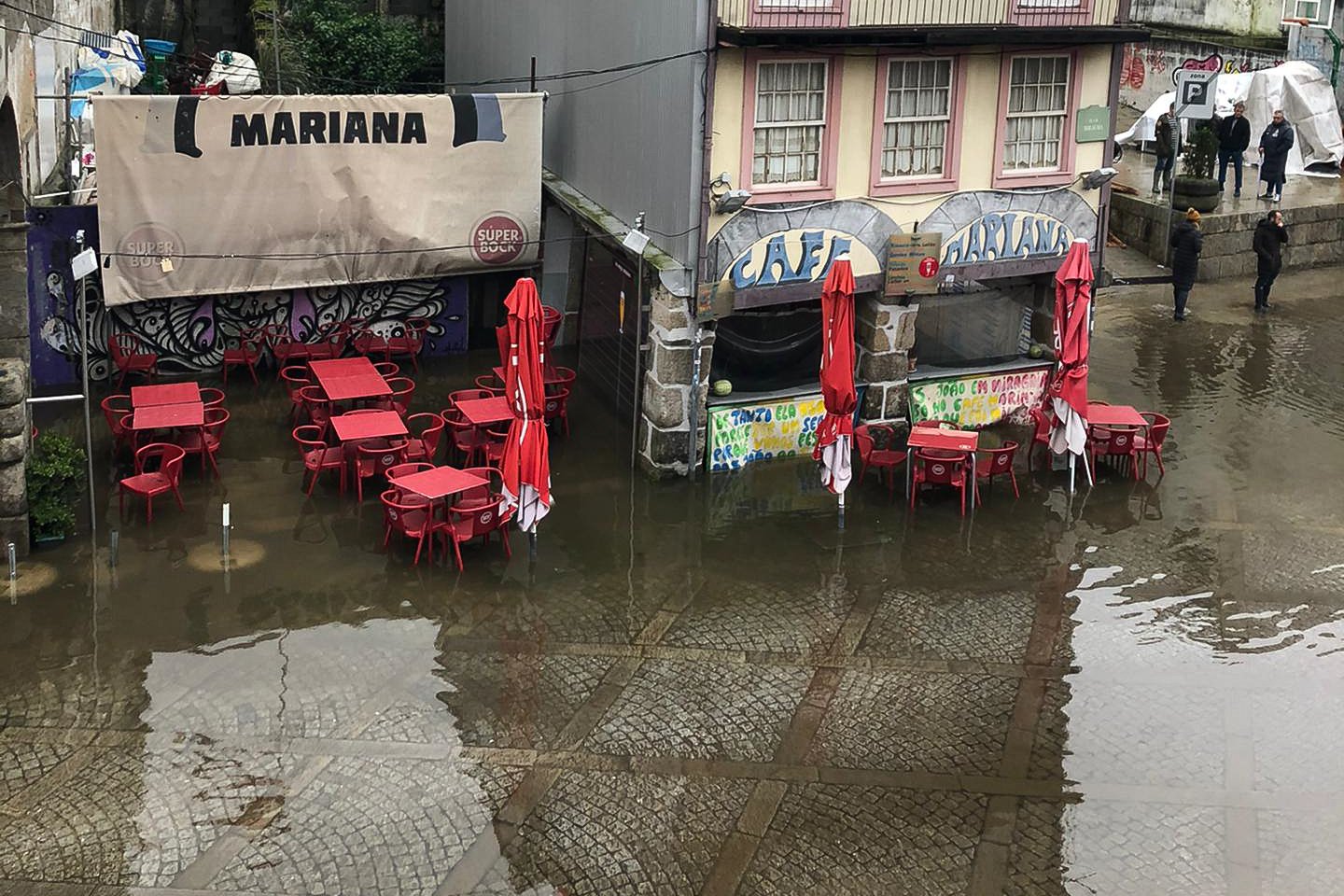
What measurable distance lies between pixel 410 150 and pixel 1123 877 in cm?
1467

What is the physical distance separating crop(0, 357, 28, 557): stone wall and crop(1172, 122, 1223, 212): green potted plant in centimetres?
2177

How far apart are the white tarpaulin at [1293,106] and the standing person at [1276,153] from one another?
103 inches

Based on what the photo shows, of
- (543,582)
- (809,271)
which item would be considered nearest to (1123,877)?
(543,582)

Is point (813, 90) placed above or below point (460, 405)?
above

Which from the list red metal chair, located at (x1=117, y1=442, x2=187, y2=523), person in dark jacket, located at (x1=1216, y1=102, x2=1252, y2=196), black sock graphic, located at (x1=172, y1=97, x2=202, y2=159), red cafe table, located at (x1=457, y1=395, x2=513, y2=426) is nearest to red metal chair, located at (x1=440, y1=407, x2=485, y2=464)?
red cafe table, located at (x1=457, y1=395, x2=513, y2=426)

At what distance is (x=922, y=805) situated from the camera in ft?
42.5

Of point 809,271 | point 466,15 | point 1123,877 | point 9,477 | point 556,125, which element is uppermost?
point 466,15

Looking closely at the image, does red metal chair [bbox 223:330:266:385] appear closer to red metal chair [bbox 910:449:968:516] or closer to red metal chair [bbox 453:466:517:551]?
red metal chair [bbox 453:466:517:551]

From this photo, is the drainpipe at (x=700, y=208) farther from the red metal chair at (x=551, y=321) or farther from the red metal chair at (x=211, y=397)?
the red metal chair at (x=211, y=397)

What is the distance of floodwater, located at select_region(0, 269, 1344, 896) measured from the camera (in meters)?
12.2

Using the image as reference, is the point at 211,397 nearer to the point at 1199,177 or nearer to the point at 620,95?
the point at 620,95

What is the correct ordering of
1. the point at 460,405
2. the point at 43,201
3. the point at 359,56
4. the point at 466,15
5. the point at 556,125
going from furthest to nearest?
the point at 359,56 → the point at 466,15 → the point at 556,125 → the point at 43,201 → the point at 460,405

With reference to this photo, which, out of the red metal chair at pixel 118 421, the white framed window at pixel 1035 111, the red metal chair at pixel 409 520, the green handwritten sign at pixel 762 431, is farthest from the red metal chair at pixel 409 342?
the white framed window at pixel 1035 111

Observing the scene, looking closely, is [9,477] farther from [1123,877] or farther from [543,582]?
[1123,877]
